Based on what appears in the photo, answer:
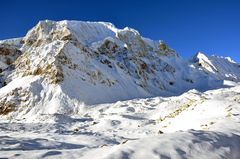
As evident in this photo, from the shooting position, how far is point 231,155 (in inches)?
346

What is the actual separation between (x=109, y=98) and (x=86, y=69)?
7604 mm

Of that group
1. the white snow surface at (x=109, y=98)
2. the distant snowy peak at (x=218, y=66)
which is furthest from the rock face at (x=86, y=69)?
the distant snowy peak at (x=218, y=66)

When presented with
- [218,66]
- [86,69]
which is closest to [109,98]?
[86,69]

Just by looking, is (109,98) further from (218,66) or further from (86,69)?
(218,66)

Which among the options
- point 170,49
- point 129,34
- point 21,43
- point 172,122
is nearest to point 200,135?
point 172,122

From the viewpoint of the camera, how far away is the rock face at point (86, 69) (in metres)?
50.2

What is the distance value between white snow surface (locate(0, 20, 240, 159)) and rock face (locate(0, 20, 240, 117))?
0.22 m

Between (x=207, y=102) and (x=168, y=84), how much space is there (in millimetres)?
59046

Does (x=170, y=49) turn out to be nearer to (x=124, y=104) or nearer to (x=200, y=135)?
(x=124, y=104)

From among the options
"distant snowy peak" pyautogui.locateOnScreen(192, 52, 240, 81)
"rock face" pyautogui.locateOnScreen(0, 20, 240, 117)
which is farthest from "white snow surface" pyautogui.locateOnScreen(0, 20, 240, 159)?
"distant snowy peak" pyautogui.locateOnScreen(192, 52, 240, 81)

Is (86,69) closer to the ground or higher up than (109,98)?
higher up

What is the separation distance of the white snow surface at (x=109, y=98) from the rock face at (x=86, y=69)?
0.74ft

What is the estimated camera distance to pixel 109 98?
56688mm

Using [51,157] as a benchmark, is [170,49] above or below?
above
